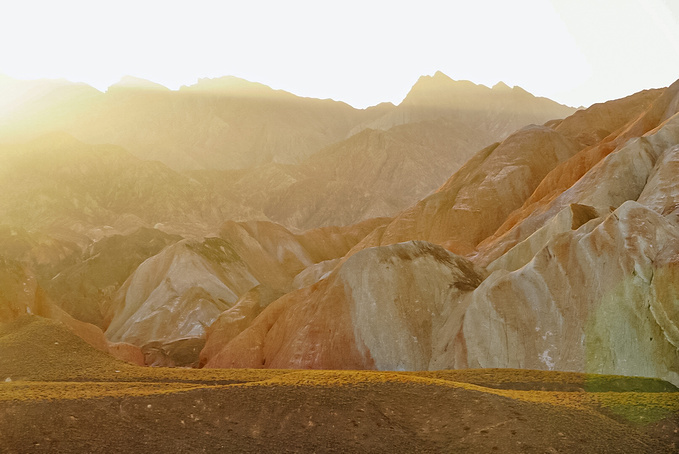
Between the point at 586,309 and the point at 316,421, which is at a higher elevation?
the point at 586,309

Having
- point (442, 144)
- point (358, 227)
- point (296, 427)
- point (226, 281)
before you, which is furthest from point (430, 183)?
point (296, 427)

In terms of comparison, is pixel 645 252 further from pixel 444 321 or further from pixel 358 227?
pixel 358 227

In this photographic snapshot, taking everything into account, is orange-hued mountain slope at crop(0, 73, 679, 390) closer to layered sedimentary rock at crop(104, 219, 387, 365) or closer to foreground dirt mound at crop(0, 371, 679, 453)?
layered sedimentary rock at crop(104, 219, 387, 365)

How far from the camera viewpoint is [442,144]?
177875 mm

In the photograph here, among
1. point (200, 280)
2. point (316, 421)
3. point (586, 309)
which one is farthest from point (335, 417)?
point (200, 280)

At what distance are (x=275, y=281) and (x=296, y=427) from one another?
74.6 m

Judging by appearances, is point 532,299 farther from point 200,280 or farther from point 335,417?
point 200,280

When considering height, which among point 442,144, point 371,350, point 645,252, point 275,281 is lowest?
point 275,281

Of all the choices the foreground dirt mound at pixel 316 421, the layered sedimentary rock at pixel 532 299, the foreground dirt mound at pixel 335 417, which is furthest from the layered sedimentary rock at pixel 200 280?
the foreground dirt mound at pixel 316 421

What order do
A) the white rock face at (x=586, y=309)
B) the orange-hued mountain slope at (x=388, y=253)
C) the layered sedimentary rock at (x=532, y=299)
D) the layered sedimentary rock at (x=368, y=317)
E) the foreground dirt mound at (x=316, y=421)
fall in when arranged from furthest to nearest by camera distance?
the layered sedimentary rock at (x=368, y=317) < the orange-hued mountain slope at (x=388, y=253) < the layered sedimentary rock at (x=532, y=299) < the white rock face at (x=586, y=309) < the foreground dirt mound at (x=316, y=421)

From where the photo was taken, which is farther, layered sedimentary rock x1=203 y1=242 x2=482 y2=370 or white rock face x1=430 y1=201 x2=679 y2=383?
layered sedimentary rock x1=203 y1=242 x2=482 y2=370

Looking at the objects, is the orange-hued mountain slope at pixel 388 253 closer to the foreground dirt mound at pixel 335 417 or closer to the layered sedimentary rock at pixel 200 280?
the layered sedimentary rock at pixel 200 280

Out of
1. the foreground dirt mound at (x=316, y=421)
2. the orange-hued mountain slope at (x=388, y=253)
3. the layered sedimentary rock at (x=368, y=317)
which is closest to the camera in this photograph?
the foreground dirt mound at (x=316, y=421)

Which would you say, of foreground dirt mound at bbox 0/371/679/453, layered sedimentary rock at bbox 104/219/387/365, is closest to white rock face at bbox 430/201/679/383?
foreground dirt mound at bbox 0/371/679/453
